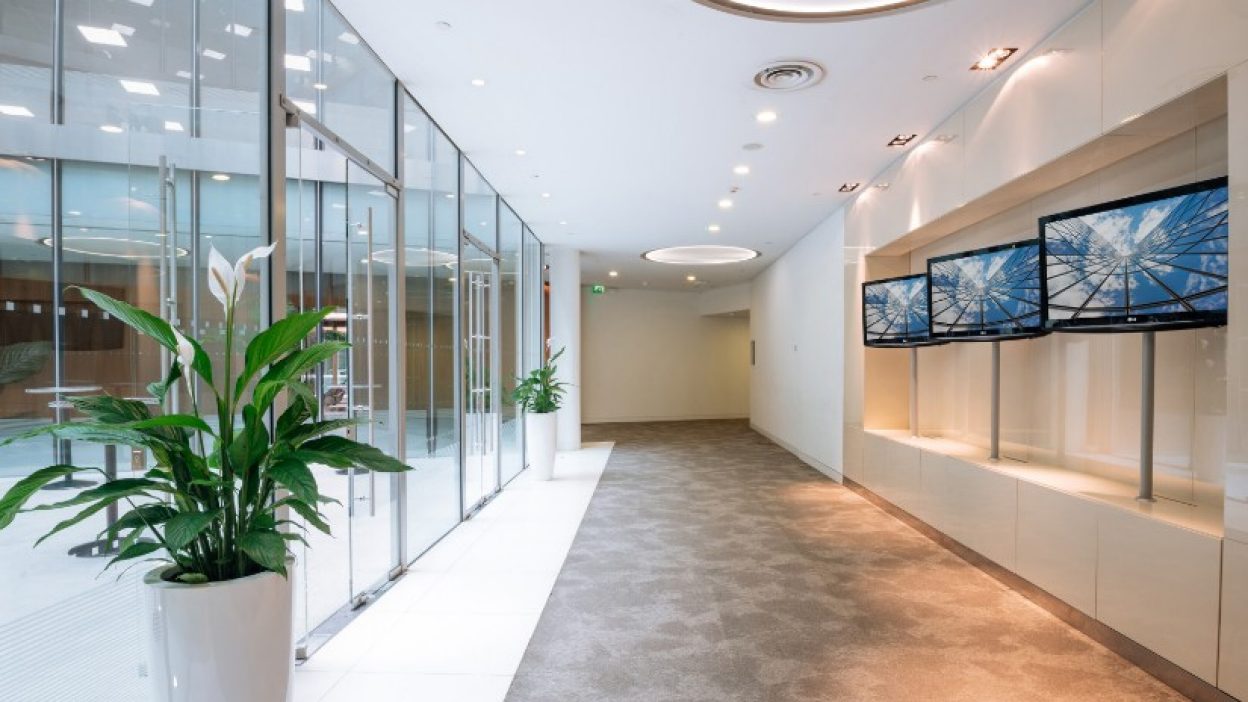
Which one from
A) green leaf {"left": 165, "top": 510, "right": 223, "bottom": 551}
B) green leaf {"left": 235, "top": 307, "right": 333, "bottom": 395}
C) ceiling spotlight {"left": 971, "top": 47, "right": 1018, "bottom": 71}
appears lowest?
green leaf {"left": 165, "top": 510, "right": 223, "bottom": 551}

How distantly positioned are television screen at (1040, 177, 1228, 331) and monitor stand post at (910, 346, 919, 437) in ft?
8.58

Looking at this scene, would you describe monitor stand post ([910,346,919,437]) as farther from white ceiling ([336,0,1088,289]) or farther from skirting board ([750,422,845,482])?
white ceiling ([336,0,1088,289])

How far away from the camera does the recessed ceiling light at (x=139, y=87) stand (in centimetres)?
224

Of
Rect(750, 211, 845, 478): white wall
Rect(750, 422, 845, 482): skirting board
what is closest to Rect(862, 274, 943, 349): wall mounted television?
Rect(750, 211, 845, 478): white wall

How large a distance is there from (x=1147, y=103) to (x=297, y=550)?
4.87m

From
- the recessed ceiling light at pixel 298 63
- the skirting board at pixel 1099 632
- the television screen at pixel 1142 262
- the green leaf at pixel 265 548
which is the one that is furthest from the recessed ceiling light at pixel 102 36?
the skirting board at pixel 1099 632

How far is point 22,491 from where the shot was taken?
1560 millimetres

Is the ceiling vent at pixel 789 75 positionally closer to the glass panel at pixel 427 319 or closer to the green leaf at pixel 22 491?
the glass panel at pixel 427 319

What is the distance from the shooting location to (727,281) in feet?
50.7

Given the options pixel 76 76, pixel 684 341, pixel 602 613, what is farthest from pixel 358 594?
pixel 684 341

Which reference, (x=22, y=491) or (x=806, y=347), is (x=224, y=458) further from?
(x=806, y=347)

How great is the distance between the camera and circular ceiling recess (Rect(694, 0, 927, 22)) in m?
3.60

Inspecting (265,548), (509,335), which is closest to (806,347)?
(509,335)

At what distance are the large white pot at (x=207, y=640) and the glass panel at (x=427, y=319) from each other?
2976 mm
